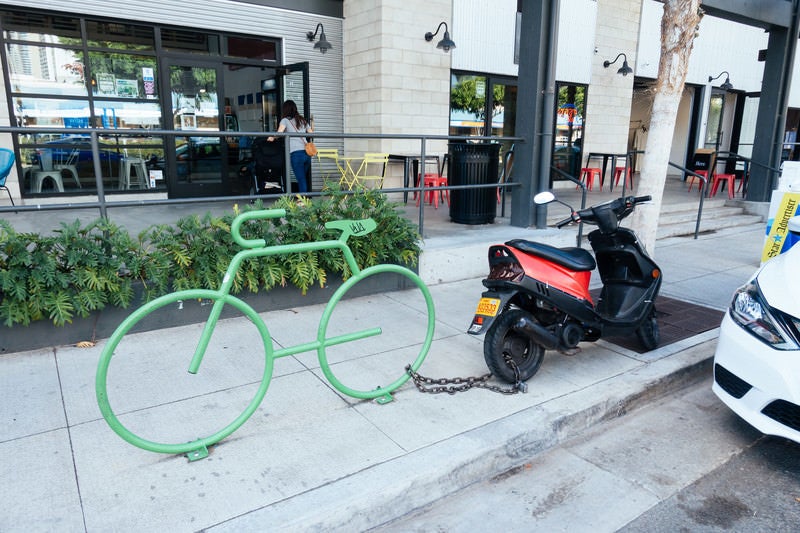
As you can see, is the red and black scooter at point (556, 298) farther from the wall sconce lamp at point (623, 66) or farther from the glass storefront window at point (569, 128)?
the wall sconce lamp at point (623, 66)

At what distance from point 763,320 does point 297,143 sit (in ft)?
25.6

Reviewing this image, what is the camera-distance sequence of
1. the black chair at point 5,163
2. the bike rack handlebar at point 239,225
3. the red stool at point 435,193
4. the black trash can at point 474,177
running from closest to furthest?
the bike rack handlebar at point 239,225 < the black chair at point 5,163 < the black trash can at point 474,177 < the red stool at point 435,193

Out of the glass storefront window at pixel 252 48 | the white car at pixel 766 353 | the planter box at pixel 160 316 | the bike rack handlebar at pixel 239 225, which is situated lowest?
the planter box at pixel 160 316

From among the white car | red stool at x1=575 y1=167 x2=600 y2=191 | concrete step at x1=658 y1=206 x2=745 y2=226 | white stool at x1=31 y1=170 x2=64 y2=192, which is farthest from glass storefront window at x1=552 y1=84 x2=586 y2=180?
the white car

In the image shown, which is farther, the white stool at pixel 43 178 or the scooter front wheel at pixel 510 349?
the white stool at pixel 43 178

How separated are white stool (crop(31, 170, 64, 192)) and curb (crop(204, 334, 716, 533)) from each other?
28.4ft

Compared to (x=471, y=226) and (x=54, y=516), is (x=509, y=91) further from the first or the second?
(x=54, y=516)

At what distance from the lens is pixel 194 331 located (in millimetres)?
4523

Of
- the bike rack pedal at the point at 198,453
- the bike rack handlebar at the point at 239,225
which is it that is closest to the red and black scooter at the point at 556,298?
the bike rack handlebar at the point at 239,225

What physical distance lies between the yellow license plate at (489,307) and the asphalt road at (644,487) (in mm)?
885

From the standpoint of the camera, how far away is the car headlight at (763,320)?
2.97 metres

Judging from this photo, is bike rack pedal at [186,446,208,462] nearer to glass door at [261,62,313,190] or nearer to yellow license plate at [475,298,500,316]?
yellow license plate at [475,298,500,316]

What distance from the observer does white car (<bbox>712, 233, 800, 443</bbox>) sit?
2891mm

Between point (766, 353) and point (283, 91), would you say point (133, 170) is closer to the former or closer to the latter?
point (283, 91)
